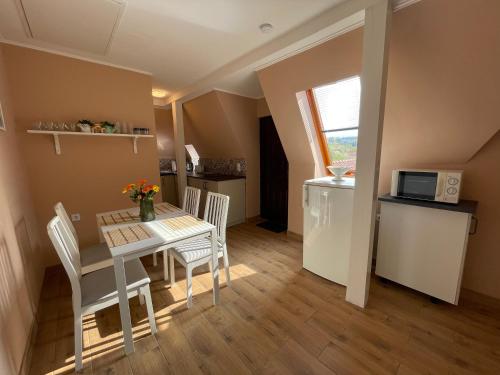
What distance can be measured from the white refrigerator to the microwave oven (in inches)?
16.0

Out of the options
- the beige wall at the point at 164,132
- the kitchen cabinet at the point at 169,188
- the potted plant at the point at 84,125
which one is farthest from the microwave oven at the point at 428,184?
the beige wall at the point at 164,132

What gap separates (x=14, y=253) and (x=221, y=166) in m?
3.39

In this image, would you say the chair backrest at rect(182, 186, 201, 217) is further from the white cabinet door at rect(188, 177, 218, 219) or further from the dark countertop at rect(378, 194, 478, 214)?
the dark countertop at rect(378, 194, 478, 214)

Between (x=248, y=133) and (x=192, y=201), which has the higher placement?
(x=248, y=133)

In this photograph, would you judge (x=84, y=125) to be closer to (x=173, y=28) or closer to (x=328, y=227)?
(x=173, y=28)

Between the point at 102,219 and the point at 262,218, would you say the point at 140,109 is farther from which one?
the point at 262,218

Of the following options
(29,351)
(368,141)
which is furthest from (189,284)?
(368,141)

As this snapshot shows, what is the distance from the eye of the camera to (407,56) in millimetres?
1600

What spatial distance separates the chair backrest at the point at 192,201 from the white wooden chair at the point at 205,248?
194 millimetres

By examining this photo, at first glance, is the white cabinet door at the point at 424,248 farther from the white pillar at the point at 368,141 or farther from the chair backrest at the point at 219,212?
the chair backrest at the point at 219,212

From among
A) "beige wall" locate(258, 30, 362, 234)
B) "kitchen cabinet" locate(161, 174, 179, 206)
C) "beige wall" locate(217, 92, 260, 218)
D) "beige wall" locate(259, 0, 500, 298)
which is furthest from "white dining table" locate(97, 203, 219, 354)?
"kitchen cabinet" locate(161, 174, 179, 206)

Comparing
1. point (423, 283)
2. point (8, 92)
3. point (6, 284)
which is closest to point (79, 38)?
point (8, 92)

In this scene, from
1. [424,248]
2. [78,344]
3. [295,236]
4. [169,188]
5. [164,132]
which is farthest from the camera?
[164,132]

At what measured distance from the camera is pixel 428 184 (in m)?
1.81
